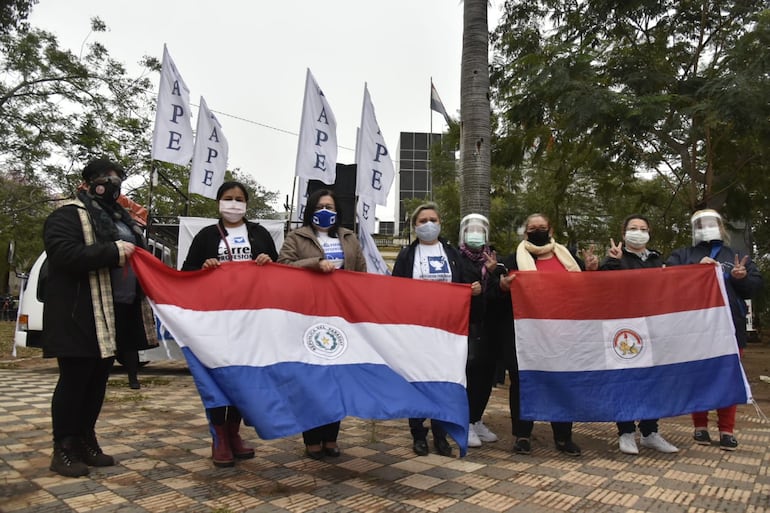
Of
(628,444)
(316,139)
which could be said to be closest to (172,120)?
(316,139)

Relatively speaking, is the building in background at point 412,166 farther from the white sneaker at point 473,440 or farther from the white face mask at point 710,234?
the white sneaker at point 473,440

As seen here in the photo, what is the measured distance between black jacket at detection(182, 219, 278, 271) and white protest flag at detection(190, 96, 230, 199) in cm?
763

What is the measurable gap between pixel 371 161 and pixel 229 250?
6.65 meters

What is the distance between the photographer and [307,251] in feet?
12.6

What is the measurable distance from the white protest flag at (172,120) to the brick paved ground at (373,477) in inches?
267

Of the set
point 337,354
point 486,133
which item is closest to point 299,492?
point 337,354

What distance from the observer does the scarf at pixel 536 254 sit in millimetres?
4277

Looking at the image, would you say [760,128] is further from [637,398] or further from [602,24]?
[637,398]

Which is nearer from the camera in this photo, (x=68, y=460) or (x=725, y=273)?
(x=68, y=460)

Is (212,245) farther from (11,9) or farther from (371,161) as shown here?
(371,161)

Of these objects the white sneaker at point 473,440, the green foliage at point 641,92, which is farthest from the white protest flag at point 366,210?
the white sneaker at point 473,440

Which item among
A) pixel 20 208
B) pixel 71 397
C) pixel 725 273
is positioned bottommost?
pixel 71 397

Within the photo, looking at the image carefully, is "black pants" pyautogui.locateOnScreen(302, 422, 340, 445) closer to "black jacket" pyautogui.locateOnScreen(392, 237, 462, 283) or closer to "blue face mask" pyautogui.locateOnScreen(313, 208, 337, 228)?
"black jacket" pyautogui.locateOnScreen(392, 237, 462, 283)

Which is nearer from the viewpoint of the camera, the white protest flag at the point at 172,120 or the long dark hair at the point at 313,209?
the long dark hair at the point at 313,209
